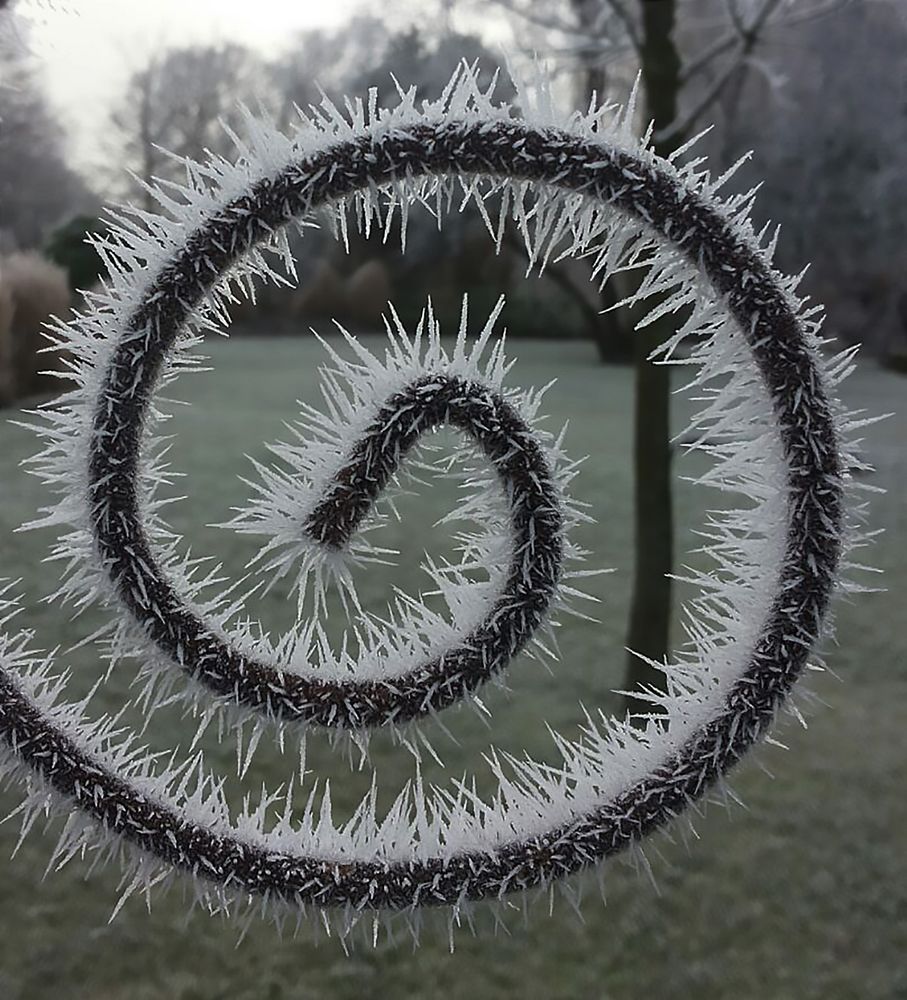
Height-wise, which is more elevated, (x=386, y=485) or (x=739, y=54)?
(x=739, y=54)

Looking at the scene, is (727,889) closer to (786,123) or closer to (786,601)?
(786,601)

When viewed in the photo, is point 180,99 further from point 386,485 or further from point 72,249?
point 386,485

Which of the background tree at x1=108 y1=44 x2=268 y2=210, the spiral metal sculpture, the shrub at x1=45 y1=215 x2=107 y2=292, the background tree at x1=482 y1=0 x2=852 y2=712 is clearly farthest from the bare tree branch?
the spiral metal sculpture

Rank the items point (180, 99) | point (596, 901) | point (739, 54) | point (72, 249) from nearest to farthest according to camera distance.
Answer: point (596, 901) → point (72, 249) → point (739, 54) → point (180, 99)

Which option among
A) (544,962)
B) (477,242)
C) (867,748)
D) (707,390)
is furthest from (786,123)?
(707,390)

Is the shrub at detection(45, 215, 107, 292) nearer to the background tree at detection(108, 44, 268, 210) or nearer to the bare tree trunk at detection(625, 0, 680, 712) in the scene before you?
the background tree at detection(108, 44, 268, 210)

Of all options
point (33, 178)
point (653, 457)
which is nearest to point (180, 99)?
point (33, 178)

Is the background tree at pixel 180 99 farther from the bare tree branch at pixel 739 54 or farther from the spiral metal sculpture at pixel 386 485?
the spiral metal sculpture at pixel 386 485
